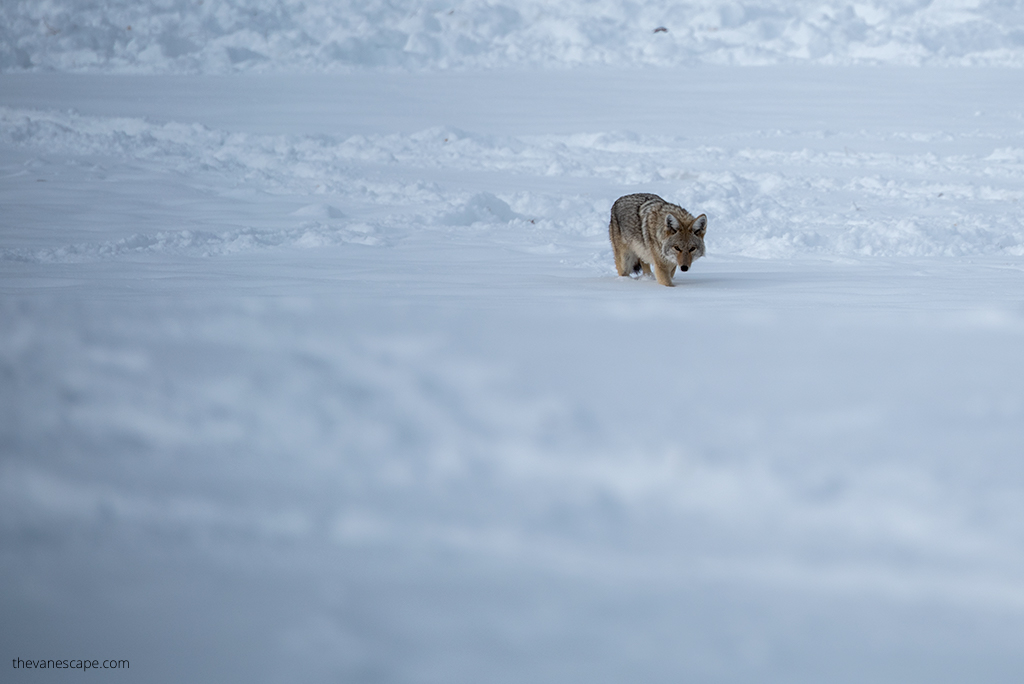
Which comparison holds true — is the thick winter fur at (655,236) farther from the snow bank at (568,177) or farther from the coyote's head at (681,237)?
the snow bank at (568,177)

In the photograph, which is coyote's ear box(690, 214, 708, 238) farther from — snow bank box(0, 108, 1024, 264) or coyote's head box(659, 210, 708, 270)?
snow bank box(0, 108, 1024, 264)

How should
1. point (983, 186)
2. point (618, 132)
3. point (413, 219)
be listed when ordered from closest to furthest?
point (413, 219)
point (983, 186)
point (618, 132)

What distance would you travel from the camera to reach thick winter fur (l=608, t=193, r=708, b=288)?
6.15 metres

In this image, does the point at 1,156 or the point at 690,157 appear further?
the point at 690,157

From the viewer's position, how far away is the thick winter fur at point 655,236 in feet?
20.2

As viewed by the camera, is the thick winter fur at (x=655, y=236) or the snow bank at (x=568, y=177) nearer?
the thick winter fur at (x=655, y=236)

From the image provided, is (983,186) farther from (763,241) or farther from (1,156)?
(1,156)

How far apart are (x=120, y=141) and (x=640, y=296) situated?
7.86 m

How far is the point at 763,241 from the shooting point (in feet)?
25.1

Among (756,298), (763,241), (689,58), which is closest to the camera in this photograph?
(756,298)

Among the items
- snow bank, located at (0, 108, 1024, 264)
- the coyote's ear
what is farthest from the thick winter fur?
snow bank, located at (0, 108, 1024, 264)

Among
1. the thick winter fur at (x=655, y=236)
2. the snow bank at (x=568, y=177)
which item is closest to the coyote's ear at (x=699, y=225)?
the thick winter fur at (x=655, y=236)

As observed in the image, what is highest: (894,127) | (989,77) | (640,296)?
(989,77)

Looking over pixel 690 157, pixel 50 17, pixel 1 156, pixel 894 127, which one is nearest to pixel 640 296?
pixel 690 157
